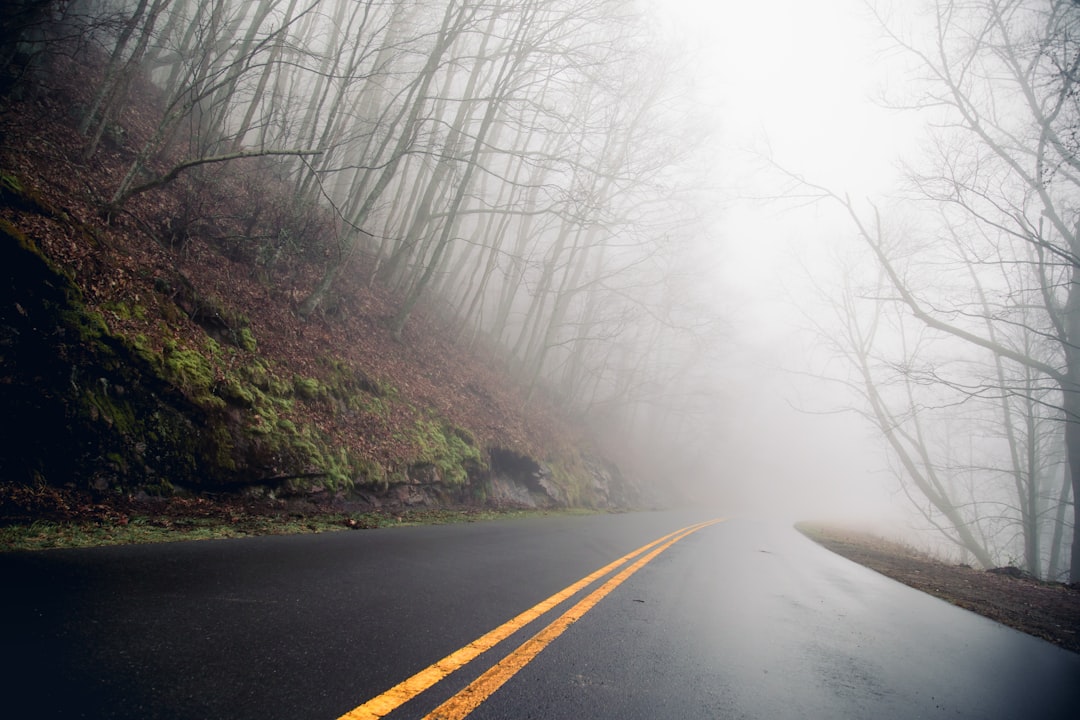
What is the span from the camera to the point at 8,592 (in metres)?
2.62

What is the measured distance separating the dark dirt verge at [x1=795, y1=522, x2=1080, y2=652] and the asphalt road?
0.72m

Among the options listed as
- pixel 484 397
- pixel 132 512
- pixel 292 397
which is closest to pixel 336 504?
pixel 292 397

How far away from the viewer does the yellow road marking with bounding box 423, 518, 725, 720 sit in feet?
7.00

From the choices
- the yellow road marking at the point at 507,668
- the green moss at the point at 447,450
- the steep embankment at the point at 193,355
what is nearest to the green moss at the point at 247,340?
the steep embankment at the point at 193,355

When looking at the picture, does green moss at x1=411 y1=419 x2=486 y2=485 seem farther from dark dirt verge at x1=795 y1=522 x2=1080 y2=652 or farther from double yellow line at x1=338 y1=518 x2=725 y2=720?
dark dirt verge at x1=795 y1=522 x2=1080 y2=652

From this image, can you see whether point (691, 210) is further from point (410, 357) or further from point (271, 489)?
point (271, 489)

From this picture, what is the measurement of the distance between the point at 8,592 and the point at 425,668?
236 centimetres

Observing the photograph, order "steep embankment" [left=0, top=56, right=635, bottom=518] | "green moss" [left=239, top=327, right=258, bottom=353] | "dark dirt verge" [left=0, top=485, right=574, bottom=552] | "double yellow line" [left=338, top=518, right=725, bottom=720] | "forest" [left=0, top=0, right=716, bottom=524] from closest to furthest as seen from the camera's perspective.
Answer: "double yellow line" [left=338, top=518, right=725, bottom=720] → "dark dirt verge" [left=0, top=485, right=574, bottom=552] → "steep embankment" [left=0, top=56, right=635, bottom=518] → "forest" [left=0, top=0, right=716, bottom=524] → "green moss" [left=239, top=327, right=258, bottom=353]

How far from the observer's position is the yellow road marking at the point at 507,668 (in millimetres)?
2133

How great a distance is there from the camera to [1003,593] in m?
7.64

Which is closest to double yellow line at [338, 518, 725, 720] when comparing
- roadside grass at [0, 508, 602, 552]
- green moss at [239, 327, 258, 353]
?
roadside grass at [0, 508, 602, 552]

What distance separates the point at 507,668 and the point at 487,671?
0.45 ft

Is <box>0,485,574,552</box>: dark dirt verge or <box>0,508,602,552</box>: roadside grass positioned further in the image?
<box>0,485,574,552</box>: dark dirt verge

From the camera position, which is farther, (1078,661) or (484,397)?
(484,397)
